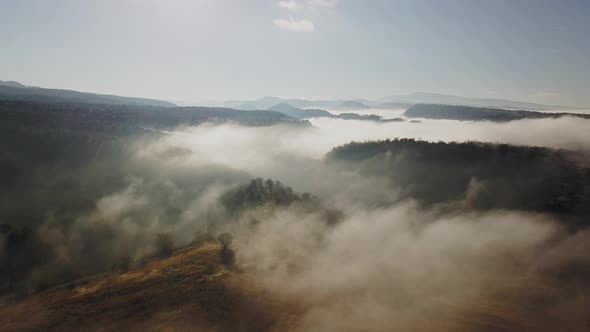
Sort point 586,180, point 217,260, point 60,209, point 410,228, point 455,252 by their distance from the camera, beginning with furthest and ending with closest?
point 60,209
point 586,180
point 410,228
point 455,252
point 217,260

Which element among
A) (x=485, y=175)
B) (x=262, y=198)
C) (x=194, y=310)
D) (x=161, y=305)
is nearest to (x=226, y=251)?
(x=161, y=305)

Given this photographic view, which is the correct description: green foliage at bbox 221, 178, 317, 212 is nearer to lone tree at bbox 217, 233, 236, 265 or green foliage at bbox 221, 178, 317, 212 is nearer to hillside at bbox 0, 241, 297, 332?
lone tree at bbox 217, 233, 236, 265

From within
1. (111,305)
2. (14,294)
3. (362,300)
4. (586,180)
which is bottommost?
(14,294)

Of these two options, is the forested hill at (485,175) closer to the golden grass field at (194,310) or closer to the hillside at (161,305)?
the golden grass field at (194,310)

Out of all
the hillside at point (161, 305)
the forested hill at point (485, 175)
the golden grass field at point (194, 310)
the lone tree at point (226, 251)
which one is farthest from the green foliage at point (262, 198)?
the golden grass field at point (194, 310)

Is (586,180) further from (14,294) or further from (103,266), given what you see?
(14,294)

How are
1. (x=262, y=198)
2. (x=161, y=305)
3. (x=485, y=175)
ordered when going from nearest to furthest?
(x=161, y=305) < (x=262, y=198) < (x=485, y=175)

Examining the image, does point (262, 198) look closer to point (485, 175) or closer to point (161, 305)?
point (161, 305)

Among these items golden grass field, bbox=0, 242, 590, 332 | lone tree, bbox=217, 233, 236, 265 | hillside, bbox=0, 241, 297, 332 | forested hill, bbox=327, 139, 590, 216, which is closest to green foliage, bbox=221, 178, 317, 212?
lone tree, bbox=217, 233, 236, 265

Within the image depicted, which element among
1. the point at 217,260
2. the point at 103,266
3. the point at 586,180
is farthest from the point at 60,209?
the point at 586,180
